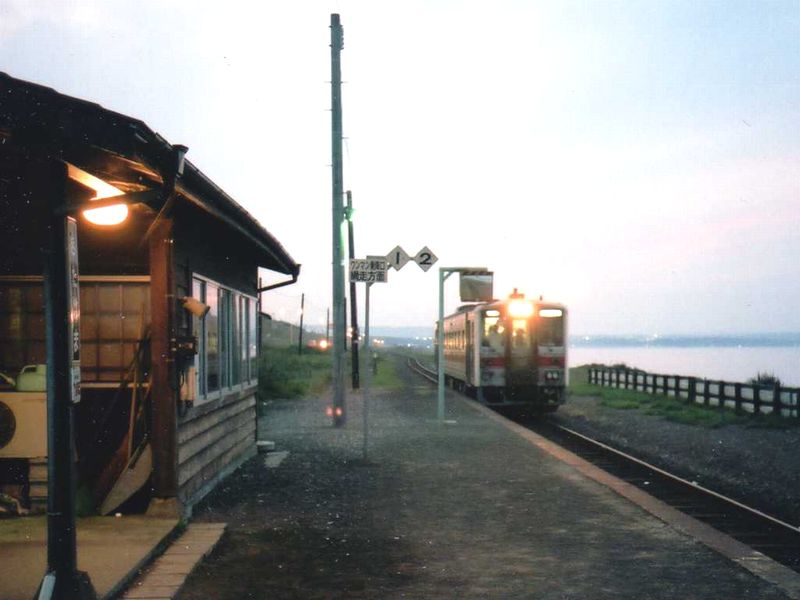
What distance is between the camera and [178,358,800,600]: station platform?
641 cm

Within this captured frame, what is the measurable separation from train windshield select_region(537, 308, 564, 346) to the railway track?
297 inches

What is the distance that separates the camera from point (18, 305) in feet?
28.7

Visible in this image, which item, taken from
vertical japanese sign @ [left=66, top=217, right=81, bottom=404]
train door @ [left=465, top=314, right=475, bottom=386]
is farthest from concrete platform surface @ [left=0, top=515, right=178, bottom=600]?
train door @ [left=465, top=314, right=475, bottom=386]

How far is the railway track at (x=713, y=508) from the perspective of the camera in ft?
28.1

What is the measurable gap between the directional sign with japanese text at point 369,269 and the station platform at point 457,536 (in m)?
2.45

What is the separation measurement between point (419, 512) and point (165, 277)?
3267mm

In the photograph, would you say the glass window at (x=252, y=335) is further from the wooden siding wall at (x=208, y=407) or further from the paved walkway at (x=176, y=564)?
the paved walkway at (x=176, y=564)

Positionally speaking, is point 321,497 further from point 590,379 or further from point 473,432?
point 590,379

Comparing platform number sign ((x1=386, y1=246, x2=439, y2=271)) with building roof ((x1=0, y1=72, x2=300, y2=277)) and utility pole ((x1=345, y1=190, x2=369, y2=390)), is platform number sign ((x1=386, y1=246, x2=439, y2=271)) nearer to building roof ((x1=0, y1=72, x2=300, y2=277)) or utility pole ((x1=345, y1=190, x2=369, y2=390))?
building roof ((x1=0, y1=72, x2=300, y2=277))

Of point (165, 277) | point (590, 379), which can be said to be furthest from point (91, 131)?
point (590, 379)

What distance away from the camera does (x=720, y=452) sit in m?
16.1

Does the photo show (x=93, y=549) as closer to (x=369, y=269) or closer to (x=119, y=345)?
(x=119, y=345)

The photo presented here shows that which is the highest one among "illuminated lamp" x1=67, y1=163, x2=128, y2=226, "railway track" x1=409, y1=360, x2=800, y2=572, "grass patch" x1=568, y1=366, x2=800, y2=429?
"illuminated lamp" x1=67, y1=163, x2=128, y2=226

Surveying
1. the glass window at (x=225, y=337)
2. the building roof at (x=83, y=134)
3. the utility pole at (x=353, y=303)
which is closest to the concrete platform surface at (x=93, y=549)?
the building roof at (x=83, y=134)
